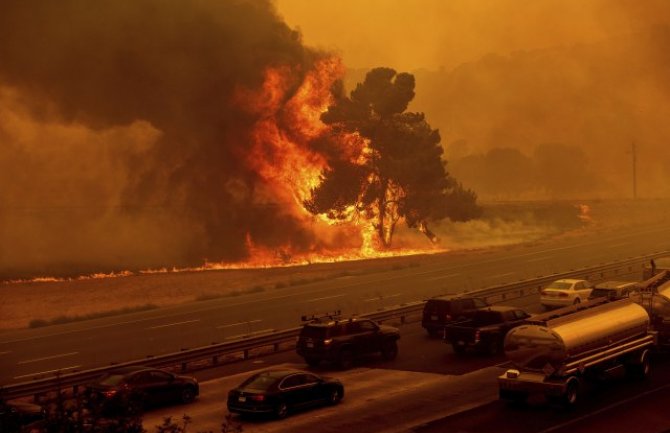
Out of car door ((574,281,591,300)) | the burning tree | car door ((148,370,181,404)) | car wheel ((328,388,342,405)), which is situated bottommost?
car wheel ((328,388,342,405))

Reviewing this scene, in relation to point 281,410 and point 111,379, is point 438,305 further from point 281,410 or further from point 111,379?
point 111,379

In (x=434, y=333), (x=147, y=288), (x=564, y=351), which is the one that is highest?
(x=147, y=288)

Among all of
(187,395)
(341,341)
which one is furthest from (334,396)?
(341,341)

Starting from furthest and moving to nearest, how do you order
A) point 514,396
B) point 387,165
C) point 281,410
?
point 387,165
point 281,410
point 514,396

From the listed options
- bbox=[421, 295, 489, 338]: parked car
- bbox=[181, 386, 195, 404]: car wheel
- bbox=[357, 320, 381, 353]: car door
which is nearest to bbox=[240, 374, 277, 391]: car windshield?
bbox=[181, 386, 195, 404]: car wheel

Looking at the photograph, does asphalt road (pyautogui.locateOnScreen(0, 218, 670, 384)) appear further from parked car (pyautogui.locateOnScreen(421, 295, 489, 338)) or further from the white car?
the white car

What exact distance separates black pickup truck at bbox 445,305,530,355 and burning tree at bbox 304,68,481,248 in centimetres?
4582

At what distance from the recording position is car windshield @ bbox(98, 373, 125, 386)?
63.5 ft

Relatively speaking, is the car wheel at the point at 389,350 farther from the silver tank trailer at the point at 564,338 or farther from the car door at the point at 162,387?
the car door at the point at 162,387

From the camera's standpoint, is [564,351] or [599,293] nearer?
[564,351]

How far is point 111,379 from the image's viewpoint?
64.2 feet

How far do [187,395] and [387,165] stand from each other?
54039 millimetres

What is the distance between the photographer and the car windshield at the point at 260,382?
1881 centimetres

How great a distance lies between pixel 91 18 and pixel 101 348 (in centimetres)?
4824
